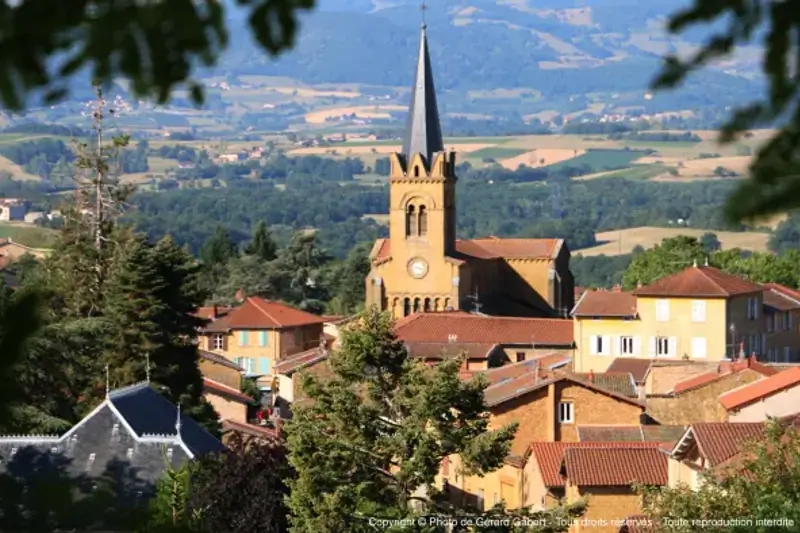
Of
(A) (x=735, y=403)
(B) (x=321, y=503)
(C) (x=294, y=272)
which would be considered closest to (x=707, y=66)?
(B) (x=321, y=503)

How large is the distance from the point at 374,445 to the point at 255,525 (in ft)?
5.79

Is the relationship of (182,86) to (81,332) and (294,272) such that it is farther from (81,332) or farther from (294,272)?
(294,272)

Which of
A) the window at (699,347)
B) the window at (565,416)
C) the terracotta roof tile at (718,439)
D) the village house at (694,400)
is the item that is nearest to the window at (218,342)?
the window at (699,347)

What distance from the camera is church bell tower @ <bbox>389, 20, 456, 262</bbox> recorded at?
70.1m

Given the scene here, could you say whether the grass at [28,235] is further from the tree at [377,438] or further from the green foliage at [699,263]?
Answer: the tree at [377,438]

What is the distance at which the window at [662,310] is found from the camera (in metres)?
52.7

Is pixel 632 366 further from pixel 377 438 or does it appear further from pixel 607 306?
pixel 377 438

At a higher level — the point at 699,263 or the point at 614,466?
the point at 699,263

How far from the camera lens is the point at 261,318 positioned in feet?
212

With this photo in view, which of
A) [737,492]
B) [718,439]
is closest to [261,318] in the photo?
[718,439]

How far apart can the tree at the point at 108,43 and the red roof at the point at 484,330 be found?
48.8m

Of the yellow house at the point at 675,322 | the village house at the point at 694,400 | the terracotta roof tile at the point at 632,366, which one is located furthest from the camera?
the yellow house at the point at 675,322

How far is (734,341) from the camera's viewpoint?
52844mm

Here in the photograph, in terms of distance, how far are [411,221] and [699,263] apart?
11.6m
